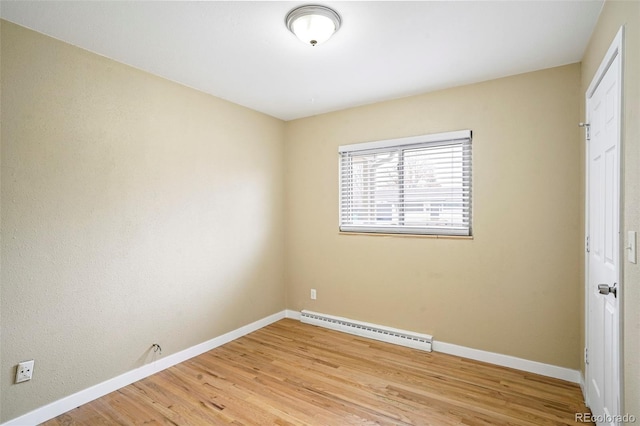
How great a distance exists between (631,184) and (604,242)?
0.60 m

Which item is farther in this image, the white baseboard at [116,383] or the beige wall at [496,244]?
the beige wall at [496,244]

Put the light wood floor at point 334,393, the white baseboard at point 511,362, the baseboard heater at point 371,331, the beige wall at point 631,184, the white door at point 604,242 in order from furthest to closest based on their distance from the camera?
the baseboard heater at point 371,331, the white baseboard at point 511,362, the light wood floor at point 334,393, the white door at point 604,242, the beige wall at point 631,184

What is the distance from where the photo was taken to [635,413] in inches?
50.4

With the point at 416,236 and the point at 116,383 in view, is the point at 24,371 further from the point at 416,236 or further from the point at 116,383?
the point at 416,236

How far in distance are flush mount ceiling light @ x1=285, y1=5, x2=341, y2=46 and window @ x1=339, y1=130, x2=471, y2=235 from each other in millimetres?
1595

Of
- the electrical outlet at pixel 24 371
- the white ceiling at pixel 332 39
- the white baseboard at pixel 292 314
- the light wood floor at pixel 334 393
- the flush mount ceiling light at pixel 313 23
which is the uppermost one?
the white ceiling at pixel 332 39

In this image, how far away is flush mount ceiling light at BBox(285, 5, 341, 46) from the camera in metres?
1.89

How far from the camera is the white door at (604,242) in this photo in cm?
157

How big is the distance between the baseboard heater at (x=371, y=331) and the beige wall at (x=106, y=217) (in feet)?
2.83

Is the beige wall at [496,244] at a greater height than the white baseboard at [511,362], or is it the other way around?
the beige wall at [496,244]

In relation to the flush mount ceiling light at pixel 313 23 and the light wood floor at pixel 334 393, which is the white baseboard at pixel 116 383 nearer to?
the light wood floor at pixel 334 393

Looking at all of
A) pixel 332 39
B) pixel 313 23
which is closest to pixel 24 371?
pixel 313 23

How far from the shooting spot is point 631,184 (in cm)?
137

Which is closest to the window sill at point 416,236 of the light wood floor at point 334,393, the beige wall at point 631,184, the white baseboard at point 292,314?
the light wood floor at point 334,393
